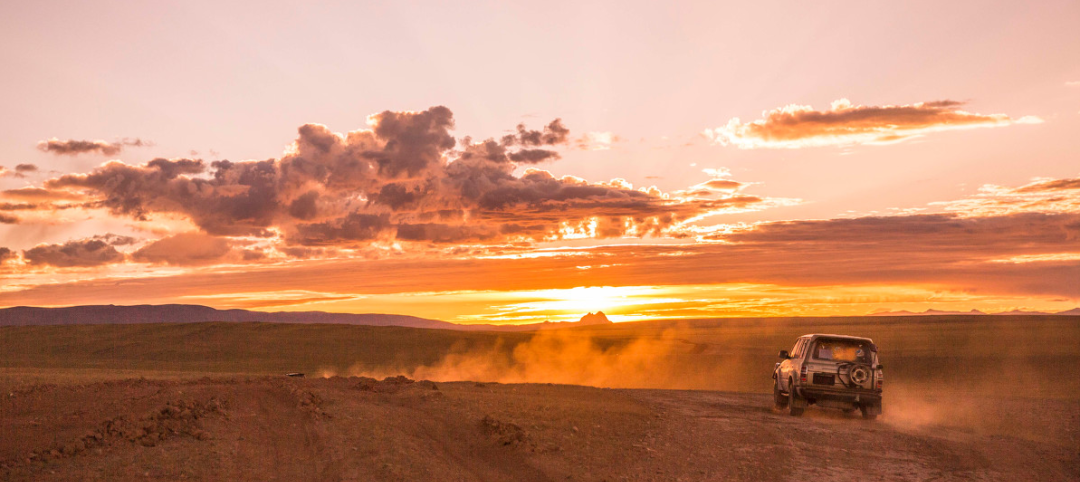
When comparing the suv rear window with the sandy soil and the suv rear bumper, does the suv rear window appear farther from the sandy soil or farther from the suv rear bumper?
the sandy soil

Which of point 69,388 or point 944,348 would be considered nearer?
point 69,388

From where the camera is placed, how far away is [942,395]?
3080cm

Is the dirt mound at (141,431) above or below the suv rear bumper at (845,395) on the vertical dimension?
above

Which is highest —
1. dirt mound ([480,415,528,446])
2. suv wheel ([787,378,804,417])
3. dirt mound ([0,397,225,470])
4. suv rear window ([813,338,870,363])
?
dirt mound ([0,397,225,470])

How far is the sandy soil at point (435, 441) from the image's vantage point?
1162 cm

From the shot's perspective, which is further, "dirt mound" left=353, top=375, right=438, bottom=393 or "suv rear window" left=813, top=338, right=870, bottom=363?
"suv rear window" left=813, top=338, right=870, bottom=363

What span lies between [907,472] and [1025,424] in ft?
29.8

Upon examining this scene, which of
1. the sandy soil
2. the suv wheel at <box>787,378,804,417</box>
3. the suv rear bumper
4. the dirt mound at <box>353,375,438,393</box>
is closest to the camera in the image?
the sandy soil

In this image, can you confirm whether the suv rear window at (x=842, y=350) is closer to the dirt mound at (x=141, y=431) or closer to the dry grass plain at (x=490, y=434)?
the dry grass plain at (x=490, y=434)

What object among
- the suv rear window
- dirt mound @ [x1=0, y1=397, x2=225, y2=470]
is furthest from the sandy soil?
the suv rear window

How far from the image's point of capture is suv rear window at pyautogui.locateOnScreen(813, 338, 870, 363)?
70.3ft

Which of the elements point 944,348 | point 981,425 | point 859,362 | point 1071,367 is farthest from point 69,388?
point 944,348

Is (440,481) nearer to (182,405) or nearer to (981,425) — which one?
(182,405)

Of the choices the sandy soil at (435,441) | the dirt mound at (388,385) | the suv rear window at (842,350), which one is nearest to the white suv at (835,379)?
the suv rear window at (842,350)
